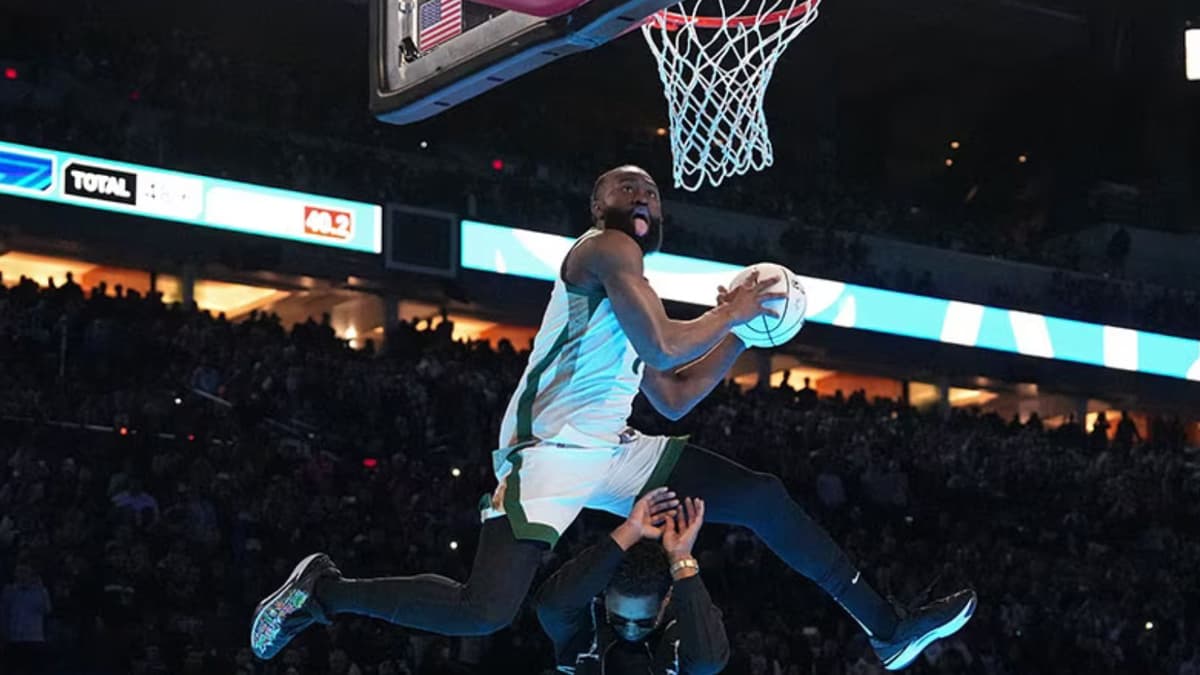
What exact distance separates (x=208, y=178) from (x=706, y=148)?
1448 cm

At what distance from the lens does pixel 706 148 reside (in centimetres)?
809

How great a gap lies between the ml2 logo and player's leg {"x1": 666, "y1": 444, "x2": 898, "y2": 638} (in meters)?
15.9

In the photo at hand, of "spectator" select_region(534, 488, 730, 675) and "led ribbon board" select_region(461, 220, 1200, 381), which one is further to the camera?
"led ribbon board" select_region(461, 220, 1200, 381)

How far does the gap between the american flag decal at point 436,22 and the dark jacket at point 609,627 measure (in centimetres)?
213

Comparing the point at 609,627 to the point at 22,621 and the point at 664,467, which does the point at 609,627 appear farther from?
the point at 22,621

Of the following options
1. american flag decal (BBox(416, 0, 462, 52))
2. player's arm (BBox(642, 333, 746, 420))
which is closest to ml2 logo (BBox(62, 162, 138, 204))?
american flag decal (BBox(416, 0, 462, 52))

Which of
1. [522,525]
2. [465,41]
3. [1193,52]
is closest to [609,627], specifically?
[522,525]

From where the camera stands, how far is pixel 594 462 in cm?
591

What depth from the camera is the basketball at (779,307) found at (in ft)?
19.2

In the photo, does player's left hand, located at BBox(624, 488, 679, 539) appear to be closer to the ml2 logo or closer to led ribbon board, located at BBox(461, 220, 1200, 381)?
the ml2 logo

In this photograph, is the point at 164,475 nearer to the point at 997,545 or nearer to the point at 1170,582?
the point at 997,545

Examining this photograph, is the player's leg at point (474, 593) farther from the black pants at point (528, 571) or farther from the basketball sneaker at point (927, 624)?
the basketball sneaker at point (927, 624)

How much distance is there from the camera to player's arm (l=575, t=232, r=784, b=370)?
221 inches

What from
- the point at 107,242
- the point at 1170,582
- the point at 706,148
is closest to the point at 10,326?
the point at 107,242
